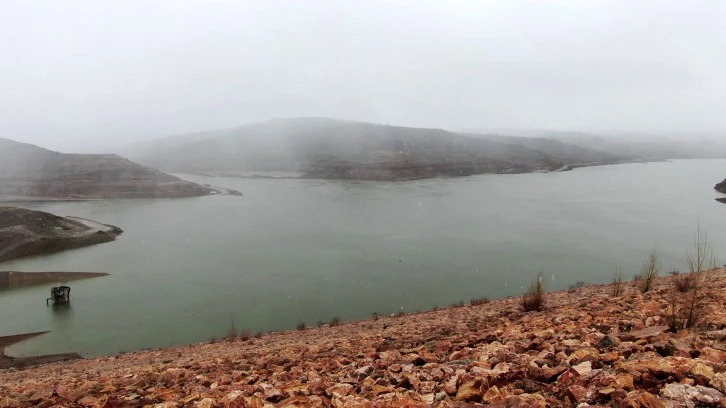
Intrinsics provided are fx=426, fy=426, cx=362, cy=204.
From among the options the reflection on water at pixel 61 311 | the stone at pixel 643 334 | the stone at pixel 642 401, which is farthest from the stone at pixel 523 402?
the reflection on water at pixel 61 311

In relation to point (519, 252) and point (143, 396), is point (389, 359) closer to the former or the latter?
point (143, 396)

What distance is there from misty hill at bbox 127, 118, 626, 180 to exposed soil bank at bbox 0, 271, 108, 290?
40.7 m

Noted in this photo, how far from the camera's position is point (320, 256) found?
21.4 metres

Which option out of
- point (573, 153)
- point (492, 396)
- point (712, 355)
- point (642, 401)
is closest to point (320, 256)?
point (492, 396)

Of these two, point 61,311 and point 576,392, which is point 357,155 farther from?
point 576,392

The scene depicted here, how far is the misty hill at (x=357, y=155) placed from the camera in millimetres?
61781

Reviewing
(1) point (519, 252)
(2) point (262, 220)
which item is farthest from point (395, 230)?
(2) point (262, 220)

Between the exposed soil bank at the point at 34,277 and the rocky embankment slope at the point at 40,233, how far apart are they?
3.55 metres

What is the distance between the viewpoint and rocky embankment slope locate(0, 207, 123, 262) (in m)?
23.6

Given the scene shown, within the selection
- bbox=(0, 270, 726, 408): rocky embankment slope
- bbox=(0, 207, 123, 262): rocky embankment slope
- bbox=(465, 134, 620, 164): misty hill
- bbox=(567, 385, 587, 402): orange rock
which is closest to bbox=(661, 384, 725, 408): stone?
bbox=(0, 270, 726, 408): rocky embankment slope

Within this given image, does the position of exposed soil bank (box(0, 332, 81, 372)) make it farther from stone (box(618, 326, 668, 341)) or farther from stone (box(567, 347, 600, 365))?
stone (box(618, 326, 668, 341))

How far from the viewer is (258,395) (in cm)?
278

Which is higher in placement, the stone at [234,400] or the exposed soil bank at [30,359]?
the stone at [234,400]

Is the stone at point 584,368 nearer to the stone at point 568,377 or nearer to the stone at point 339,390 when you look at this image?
the stone at point 568,377
